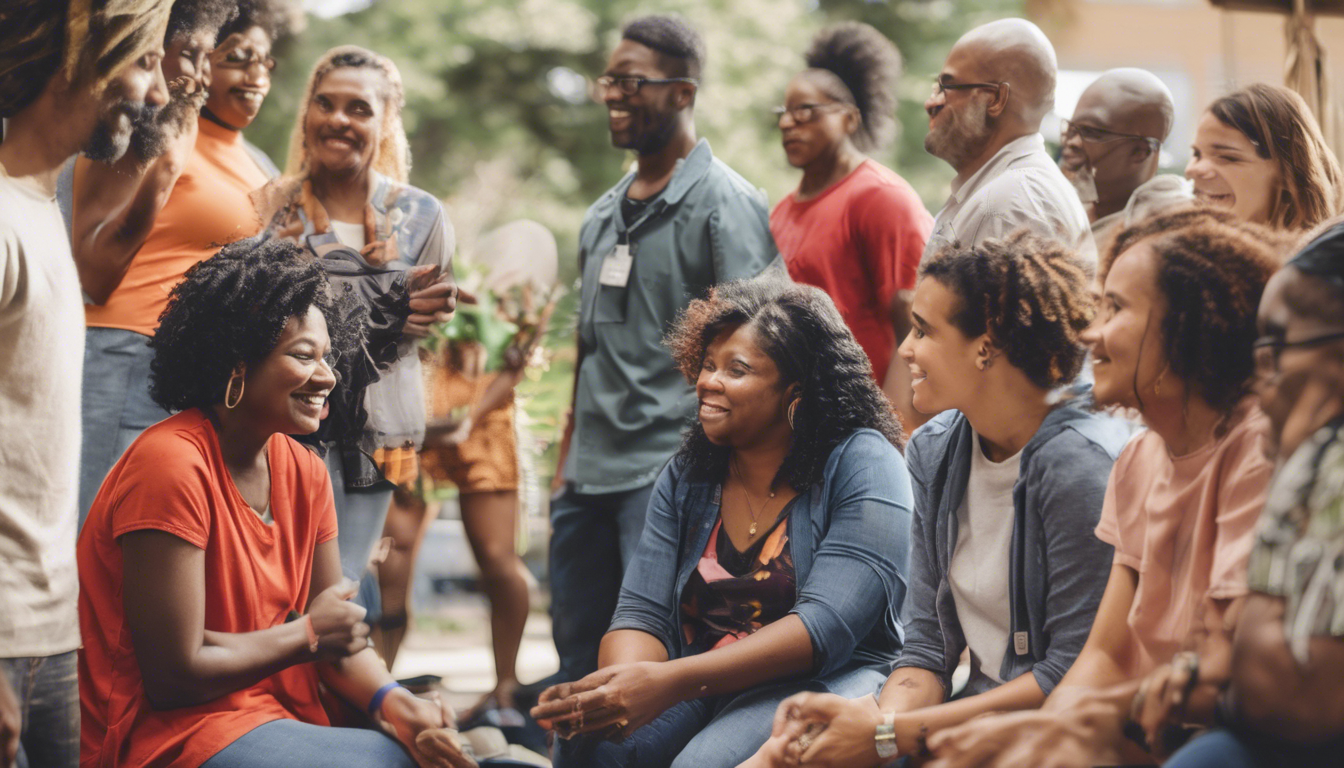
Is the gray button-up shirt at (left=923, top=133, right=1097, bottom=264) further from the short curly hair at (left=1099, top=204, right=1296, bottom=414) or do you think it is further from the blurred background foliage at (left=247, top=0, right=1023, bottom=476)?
the blurred background foliage at (left=247, top=0, right=1023, bottom=476)

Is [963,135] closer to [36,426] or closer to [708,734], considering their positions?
Result: [708,734]

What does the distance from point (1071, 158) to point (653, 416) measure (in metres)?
1.41

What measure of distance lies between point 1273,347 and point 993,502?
774 mm

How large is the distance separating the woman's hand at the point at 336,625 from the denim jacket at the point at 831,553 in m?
0.57

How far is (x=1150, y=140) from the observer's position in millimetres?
3451

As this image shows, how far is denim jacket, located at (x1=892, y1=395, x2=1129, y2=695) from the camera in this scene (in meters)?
2.23

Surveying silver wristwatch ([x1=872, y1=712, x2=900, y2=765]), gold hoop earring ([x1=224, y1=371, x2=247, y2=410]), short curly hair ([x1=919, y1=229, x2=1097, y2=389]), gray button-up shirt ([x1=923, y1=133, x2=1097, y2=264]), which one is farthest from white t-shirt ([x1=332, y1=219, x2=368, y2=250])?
silver wristwatch ([x1=872, y1=712, x2=900, y2=765])

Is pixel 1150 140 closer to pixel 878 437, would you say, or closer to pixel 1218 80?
pixel 1218 80

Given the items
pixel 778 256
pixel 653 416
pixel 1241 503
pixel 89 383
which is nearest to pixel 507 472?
pixel 653 416

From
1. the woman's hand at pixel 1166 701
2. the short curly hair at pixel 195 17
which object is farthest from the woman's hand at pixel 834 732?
the short curly hair at pixel 195 17

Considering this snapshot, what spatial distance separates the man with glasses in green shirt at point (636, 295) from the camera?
3707mm

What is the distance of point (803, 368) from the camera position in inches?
112

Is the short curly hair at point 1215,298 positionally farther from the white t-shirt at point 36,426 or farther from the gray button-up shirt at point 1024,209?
the white t-shirt at point 36,426

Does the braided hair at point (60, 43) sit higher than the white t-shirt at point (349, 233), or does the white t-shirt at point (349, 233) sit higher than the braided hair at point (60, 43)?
the braided hair at point (60, 43)
